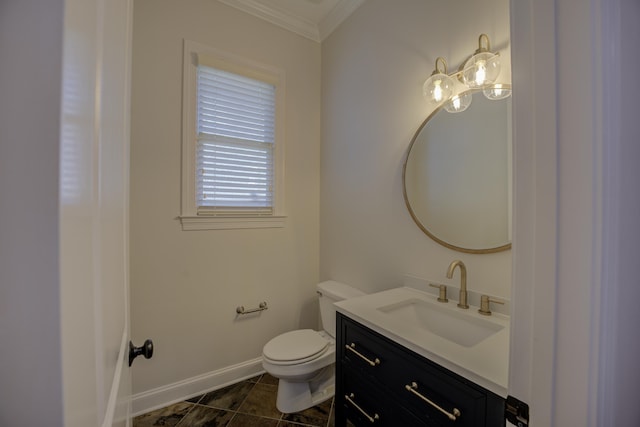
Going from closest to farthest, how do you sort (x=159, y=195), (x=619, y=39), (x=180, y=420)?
(x=619, y=39), (x=180, y=420), (x=159, y=195)

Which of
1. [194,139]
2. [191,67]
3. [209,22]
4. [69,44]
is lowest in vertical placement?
[69,44]

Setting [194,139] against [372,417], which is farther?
[194,139]

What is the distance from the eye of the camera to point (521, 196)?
479 millimetres

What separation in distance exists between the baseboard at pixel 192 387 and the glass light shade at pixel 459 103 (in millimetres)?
2219

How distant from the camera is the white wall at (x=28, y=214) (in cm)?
20

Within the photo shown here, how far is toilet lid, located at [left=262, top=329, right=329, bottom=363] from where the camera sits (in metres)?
1.59

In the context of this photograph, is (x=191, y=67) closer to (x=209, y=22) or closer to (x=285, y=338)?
(x=209, y=22)

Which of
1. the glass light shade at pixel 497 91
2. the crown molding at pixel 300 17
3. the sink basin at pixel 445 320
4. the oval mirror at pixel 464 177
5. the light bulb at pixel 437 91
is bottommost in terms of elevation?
the sink basin at pixel 445 320

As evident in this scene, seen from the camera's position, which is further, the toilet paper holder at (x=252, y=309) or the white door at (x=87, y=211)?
the toilet paper holder at (x=252, y=309)

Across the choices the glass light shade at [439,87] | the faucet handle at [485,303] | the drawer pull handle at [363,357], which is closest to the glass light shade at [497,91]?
the glass light shade at [439,87]

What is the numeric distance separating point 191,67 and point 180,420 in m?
2.34

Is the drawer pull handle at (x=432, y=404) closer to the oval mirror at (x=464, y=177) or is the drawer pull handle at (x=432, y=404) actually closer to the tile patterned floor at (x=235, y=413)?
the oval mirror at (x=464, y=177)

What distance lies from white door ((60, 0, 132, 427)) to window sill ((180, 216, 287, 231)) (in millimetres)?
1446

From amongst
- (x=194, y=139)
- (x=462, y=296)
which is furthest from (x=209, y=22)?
(x=462, y=296)
